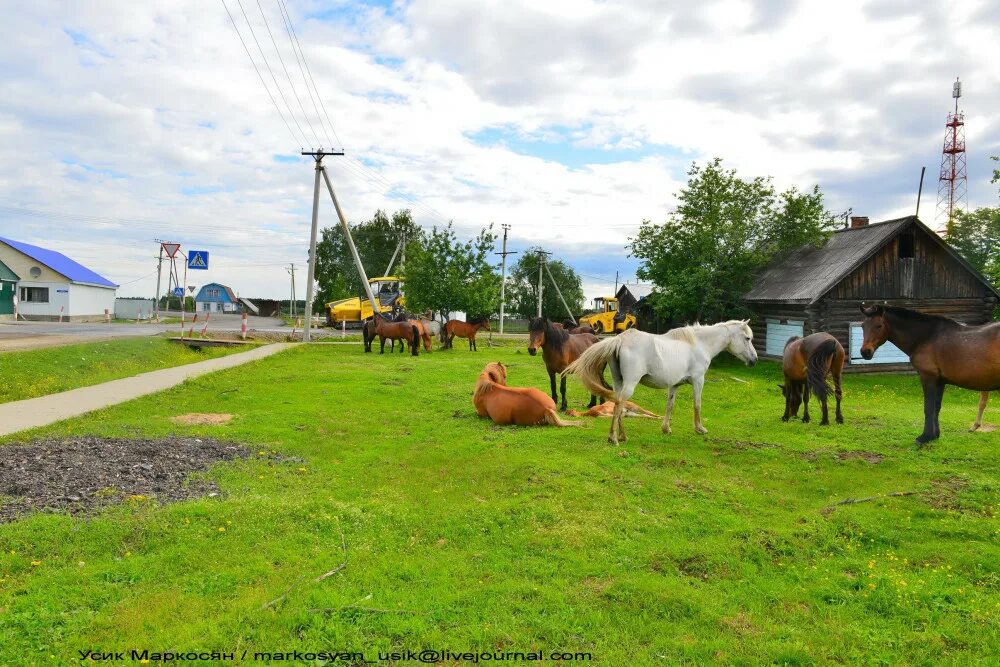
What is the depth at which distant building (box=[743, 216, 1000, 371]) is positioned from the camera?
72.6ft

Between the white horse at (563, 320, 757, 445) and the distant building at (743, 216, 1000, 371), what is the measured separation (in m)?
14.8

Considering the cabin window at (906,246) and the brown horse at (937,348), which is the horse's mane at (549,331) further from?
the cabin window at (906,246)

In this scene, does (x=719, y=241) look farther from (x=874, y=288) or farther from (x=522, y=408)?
(x=522, y=408)

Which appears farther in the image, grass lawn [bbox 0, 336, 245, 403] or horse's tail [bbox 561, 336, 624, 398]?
grass lawn [bbox 0, 336, 245, 403]

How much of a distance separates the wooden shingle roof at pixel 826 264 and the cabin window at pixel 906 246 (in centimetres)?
45

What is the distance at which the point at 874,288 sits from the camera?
22656mm

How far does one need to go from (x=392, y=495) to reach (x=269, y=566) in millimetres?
1831

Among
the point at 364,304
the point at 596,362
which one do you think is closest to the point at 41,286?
the point at 364,304

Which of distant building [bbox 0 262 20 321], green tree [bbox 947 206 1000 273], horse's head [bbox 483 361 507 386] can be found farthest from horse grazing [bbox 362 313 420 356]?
green tree [bbox 947 206 1000 273]

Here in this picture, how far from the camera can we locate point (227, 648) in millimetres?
3281

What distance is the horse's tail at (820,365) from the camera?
31.9 feet

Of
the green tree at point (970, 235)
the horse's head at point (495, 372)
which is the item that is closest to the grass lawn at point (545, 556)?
the horse's head at point (495, 372)

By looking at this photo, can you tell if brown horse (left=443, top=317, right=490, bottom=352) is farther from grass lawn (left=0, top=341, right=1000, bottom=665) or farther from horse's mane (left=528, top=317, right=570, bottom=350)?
grass lawn (left=0, top=341, right=1000, bottom=665)

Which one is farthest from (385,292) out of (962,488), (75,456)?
(962,488)
